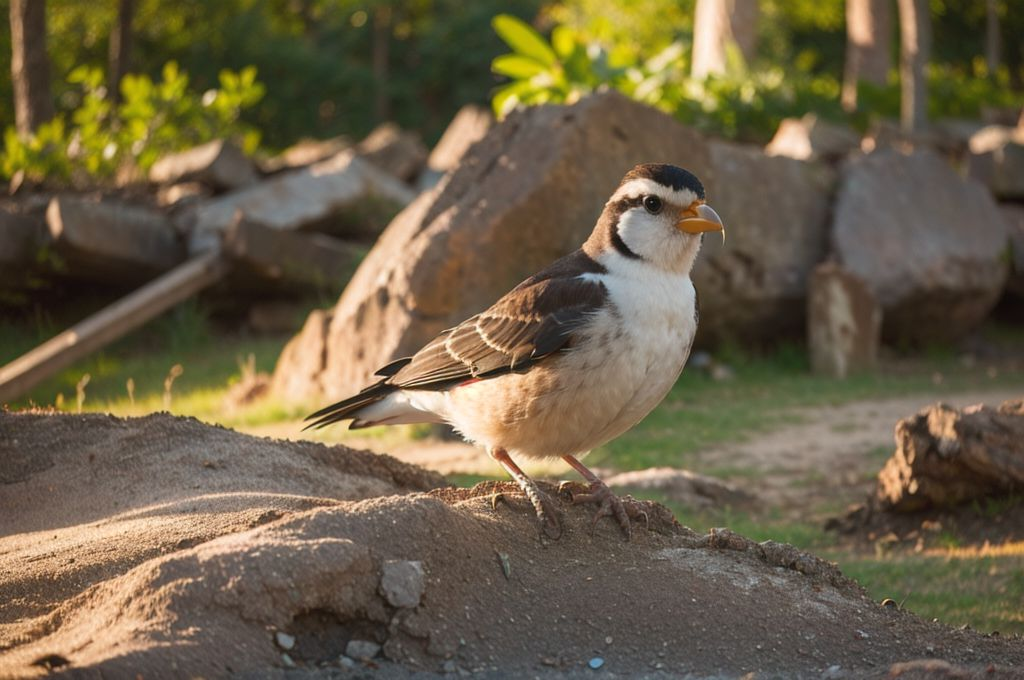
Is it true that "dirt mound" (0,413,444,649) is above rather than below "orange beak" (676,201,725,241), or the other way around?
below

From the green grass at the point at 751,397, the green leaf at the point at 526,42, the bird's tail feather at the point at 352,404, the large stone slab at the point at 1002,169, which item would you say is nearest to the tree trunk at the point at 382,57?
the green leaf at the point at 526,42

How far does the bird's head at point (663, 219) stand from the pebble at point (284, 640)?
212cm

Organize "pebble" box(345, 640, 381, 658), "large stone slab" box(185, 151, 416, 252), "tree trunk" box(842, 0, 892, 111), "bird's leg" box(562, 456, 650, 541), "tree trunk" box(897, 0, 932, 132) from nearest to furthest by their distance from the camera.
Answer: "pebble" box(345, 640, 381, 658)
"bird's leg" box(562, 456, 650, 541)
"large stone slab" box(185, 151, 416, 252)
"tree trunk" box(897, 0, 932, 132)
"tree trunk" box(842, 0, 892, 111)

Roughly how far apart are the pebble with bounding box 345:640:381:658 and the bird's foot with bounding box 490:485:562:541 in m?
1.00

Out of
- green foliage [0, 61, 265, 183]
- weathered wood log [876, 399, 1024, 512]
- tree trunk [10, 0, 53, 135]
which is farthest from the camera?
tree trunk [10, 0, 53, 135]

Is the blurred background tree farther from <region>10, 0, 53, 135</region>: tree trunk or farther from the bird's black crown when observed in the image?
the bird's black crown

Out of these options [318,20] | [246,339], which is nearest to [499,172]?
[246,339]

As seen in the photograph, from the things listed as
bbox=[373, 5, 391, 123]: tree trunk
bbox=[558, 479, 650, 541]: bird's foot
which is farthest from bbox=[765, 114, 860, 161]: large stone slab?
bbox=[373, 5, 391, 123]: tree trunk

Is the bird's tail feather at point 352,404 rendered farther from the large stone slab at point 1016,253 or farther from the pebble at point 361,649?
the large stone slab at point 1016,253

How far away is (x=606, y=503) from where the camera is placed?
15.9 ft

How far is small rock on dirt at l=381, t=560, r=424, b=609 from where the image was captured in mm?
3963

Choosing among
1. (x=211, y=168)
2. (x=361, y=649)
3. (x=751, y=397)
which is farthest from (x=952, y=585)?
(x=211, y=168)

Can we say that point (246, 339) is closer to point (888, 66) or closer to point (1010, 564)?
point (1010, 564)

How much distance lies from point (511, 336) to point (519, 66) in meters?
8.96
